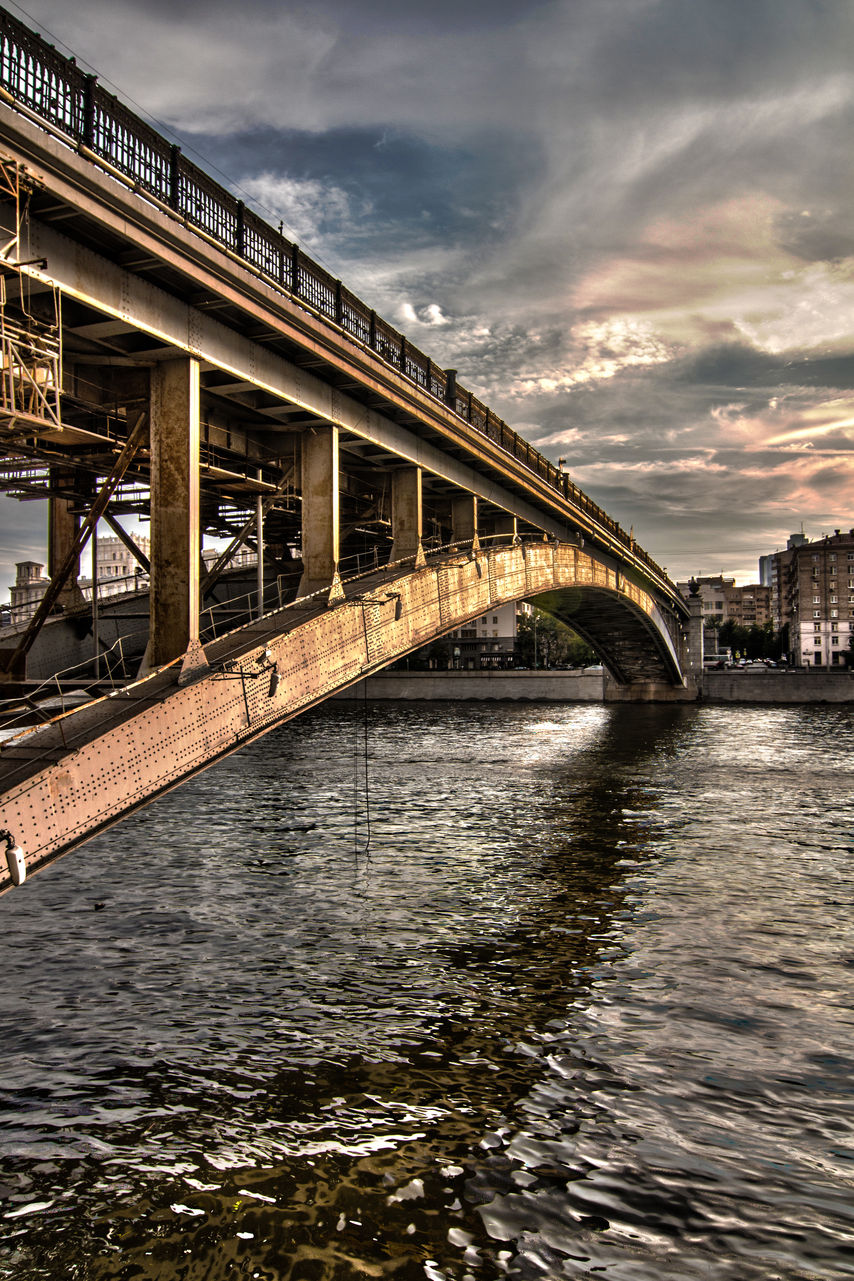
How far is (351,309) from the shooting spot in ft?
57.6

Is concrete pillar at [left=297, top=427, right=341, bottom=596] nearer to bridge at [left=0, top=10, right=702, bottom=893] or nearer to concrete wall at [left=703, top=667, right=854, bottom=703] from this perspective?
bridge at [left=0, top=10, right=702, bottom=893]

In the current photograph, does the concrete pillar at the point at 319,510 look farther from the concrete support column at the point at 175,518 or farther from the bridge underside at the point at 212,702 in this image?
the concrete support column at the point at 175,518

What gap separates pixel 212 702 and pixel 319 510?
5.96 meters

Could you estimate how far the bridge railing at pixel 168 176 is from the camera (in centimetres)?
970

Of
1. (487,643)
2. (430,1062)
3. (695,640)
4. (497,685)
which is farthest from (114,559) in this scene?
(430,1062)

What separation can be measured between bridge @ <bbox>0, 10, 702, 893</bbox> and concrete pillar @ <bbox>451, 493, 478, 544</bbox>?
3.36 metres

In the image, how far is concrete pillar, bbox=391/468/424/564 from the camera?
20.7 m

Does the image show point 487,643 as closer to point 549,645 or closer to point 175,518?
point 549,645

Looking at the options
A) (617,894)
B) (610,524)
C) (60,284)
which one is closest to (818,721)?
(610,524)

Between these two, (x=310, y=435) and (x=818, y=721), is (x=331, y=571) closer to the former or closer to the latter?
(x=310, y=435)

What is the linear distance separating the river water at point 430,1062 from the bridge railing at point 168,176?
33.8 ft

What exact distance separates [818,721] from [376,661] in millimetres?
48203

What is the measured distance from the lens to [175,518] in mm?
11891

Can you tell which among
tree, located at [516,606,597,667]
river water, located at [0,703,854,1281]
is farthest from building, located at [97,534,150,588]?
river water, located at [0,703,854,1281]
